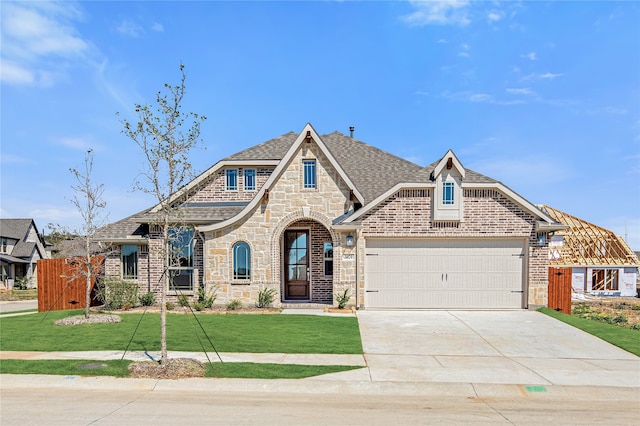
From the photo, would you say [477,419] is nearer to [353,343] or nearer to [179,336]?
[353,343]

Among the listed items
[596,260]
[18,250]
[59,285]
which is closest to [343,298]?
[59,285]

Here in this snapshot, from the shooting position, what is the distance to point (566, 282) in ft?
52.0

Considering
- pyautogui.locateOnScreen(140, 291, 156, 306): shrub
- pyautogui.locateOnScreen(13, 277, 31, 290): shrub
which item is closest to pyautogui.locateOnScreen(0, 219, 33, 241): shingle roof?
pyautogui.locateOnScreen(13, 277, 31, 290): shrub

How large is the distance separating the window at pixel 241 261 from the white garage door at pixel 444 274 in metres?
4.89

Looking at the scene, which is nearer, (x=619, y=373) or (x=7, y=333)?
(x=619, y=373)

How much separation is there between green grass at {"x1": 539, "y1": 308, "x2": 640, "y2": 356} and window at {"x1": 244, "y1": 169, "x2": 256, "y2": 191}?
1357 cm

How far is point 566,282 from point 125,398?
15981 millimetres

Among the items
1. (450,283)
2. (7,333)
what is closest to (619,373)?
(450,283)

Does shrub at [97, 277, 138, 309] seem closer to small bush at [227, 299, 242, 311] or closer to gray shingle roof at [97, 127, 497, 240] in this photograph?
gray shingle roof at [97, 127, 497, 240]

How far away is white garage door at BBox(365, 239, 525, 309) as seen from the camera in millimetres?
16078

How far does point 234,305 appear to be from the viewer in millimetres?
15859

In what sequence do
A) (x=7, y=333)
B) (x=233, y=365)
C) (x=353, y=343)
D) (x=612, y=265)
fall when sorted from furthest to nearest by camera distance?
1. (x=612, y=265)
2. (x=7, y=333)
3. (x=353, y=343)
4. (x=233, y=365)

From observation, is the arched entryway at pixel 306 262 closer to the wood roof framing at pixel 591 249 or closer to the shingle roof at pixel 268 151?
the shingle roof at pixel 268 151

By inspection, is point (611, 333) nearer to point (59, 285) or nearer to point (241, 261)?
point (241, 261)
